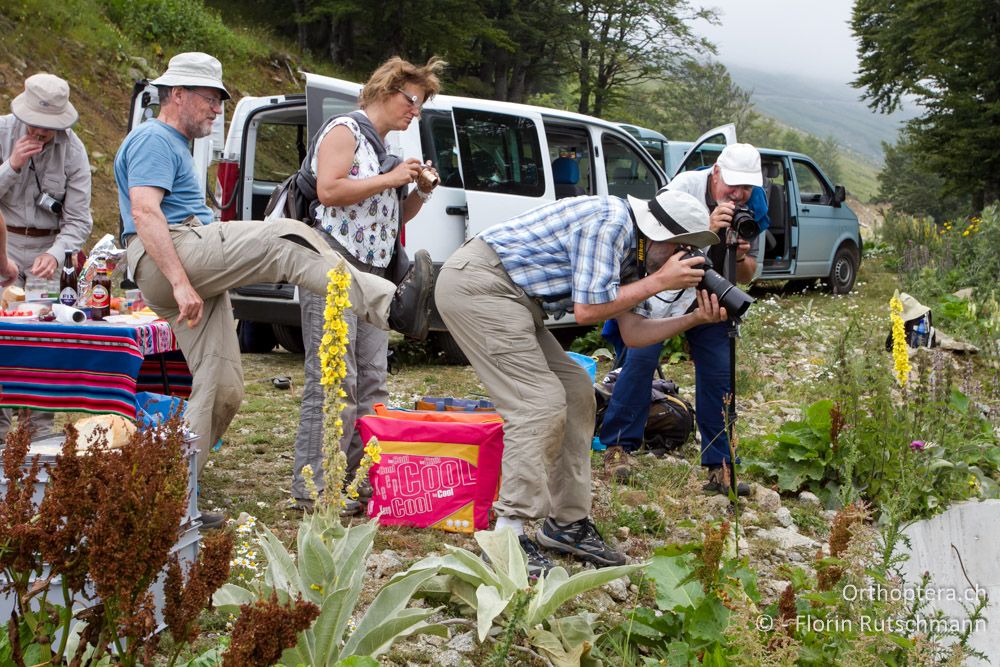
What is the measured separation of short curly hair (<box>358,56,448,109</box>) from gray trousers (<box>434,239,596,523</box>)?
3.11 feet

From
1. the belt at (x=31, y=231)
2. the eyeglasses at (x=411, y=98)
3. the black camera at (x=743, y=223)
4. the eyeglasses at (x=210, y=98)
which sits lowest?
the belt at (x=31, y=231)

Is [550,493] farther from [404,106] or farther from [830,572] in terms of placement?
[404,106]

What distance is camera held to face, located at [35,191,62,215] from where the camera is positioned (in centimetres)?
504

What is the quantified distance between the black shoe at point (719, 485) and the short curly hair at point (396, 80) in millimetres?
2464

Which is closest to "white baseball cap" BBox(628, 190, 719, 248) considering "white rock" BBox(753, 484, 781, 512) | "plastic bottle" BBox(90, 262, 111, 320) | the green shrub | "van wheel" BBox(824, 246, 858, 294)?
"white rock" BBox(753, 484, 781, 512)

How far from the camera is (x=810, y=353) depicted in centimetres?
930

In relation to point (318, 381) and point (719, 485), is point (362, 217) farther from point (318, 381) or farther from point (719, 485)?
point (719, 485)

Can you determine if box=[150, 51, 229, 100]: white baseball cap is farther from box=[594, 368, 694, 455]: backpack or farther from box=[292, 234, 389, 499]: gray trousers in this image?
box=[594, 368, 694, 455]: backpack

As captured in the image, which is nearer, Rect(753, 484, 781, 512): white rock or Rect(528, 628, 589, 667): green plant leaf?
Rect(528, 628, 589, 667): green plant leaf

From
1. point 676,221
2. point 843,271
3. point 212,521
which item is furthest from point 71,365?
point 843,271

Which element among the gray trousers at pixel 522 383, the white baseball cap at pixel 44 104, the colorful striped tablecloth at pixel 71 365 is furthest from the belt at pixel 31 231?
the gray trousers at pixel 522 383

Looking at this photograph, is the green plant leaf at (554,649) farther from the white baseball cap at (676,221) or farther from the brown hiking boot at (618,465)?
the brown hiking boot at (618,465)

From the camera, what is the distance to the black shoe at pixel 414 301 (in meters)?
4.00

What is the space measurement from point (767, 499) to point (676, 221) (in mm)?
2113
